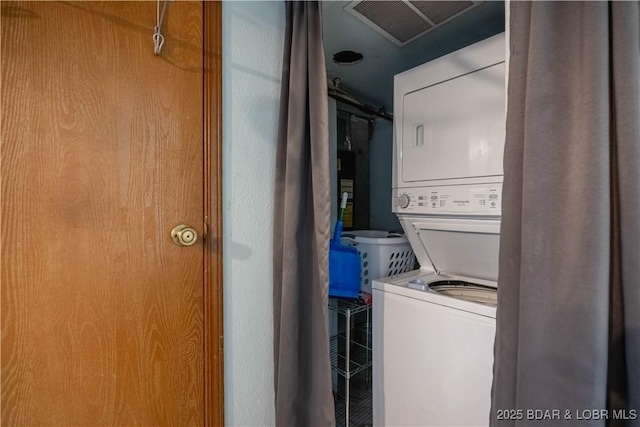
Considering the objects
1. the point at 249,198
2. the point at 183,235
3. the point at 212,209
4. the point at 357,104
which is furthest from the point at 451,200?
the point at 357,104

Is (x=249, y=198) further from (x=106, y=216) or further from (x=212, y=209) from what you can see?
(x=106, y=216)

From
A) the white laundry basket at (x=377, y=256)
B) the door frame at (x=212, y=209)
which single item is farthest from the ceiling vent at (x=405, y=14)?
the white laundry basket at (x=377, y=256)

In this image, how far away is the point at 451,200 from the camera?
52.1 inches

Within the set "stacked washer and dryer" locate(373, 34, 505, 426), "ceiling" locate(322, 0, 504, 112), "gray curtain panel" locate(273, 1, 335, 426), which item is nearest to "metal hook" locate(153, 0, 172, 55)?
"gray curtain panel" locate(273, 1, 335, 426)

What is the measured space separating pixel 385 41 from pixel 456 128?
813 mm

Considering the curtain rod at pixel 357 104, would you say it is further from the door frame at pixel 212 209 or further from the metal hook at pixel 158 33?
the metal hook at pixel 158 33

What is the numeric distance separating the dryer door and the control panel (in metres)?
0.06

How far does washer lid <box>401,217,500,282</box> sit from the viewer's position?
130 centimetres

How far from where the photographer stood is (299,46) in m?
1.27

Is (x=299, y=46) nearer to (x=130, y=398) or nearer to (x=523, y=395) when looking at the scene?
(x=523, y=395)

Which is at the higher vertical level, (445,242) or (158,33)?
(158,33)

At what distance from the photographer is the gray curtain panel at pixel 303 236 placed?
1.19 metres

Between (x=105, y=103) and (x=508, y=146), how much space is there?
1332 mm

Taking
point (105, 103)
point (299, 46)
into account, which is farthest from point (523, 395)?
point (105, 103)
